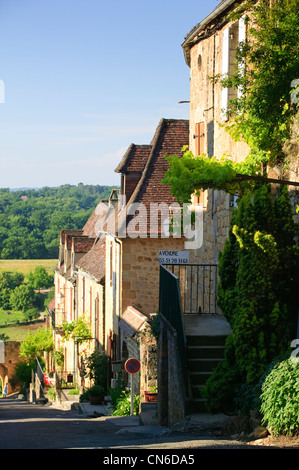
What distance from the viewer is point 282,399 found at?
24.4 ft

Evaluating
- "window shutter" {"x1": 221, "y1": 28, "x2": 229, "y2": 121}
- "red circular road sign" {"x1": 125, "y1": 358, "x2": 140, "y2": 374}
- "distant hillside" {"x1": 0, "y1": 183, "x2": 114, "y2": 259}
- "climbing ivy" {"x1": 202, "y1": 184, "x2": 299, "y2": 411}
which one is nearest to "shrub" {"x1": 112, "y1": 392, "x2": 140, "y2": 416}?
"red circular road sign" {"x1": 125, "y1": 358, "x2": 140, "y2": 374}

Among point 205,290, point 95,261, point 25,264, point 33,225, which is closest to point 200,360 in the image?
point 205,290

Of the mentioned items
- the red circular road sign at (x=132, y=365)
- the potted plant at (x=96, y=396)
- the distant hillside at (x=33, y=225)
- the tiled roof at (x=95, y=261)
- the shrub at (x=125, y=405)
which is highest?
the distant hillside at (x=33, y=225)

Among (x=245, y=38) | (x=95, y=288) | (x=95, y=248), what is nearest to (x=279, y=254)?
(x=245, y=38)

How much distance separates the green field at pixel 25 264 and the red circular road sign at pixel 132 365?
106 m

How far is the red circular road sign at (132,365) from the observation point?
14.6 metres

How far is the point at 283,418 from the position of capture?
288 inches

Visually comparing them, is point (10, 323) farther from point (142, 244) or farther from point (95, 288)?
point (142, 244)

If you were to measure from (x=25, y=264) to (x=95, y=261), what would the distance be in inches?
3904

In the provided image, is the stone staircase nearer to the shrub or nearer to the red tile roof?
the shrub

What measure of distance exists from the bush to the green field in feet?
371

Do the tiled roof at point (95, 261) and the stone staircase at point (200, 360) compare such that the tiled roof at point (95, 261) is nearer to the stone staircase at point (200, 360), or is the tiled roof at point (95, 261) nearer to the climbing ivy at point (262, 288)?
the stone staircase at point (200, 360)

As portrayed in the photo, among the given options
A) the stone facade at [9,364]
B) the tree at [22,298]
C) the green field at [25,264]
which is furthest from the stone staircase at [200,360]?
the green field at [25,264]

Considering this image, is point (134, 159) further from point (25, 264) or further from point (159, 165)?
point (25, 264)
